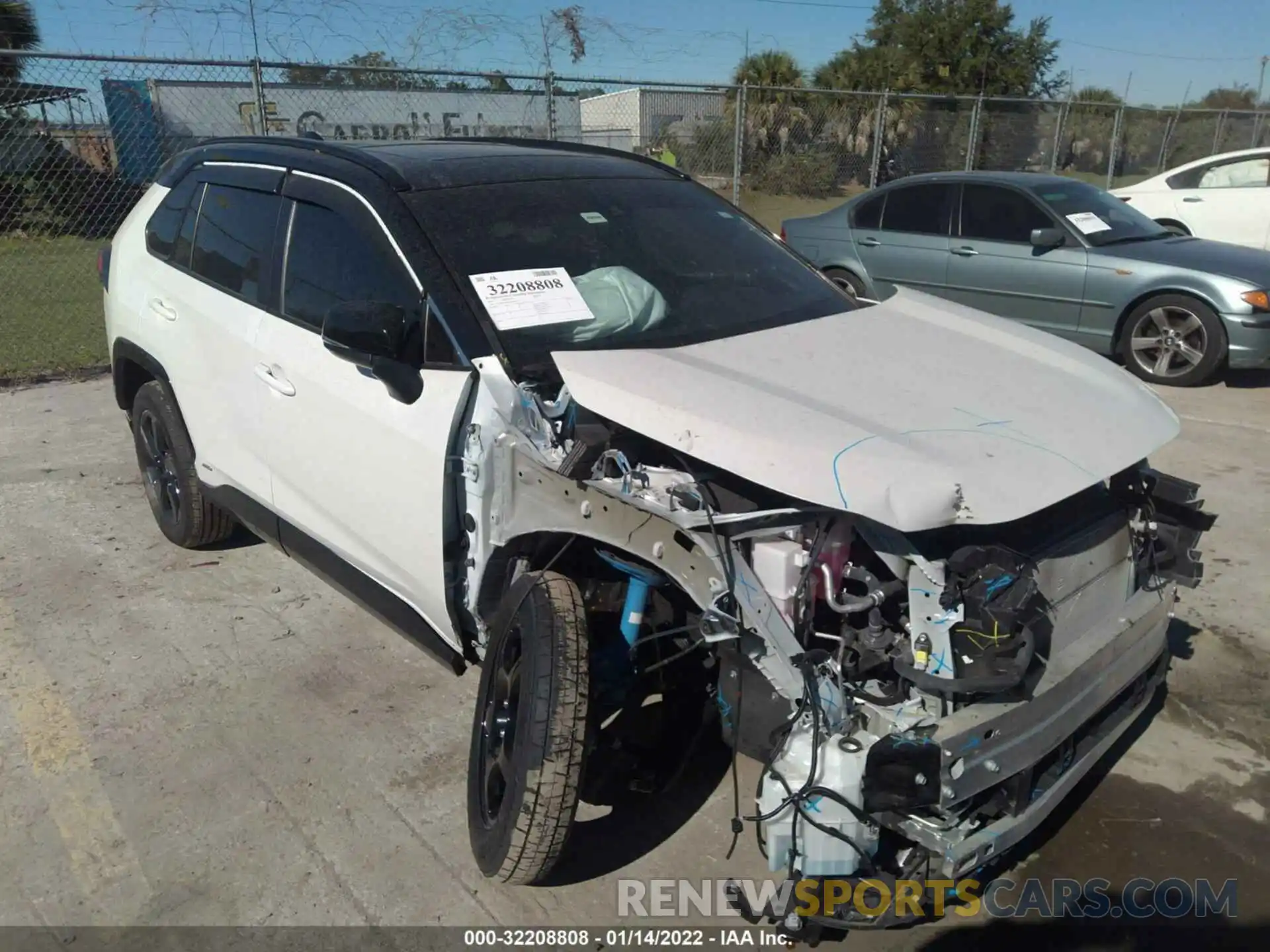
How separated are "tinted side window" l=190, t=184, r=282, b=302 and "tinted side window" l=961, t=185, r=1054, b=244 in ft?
21.1

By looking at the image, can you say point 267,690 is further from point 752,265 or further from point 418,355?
point 752,265

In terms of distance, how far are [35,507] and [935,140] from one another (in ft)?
50.5

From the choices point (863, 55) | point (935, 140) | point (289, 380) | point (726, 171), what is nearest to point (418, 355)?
point (289, 380)

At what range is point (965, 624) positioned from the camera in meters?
2.22

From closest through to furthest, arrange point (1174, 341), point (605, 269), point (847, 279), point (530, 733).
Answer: point (530, 733) → point (605, 269) → point (1174, 341) → point (847, 279)

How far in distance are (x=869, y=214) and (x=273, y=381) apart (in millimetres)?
7001

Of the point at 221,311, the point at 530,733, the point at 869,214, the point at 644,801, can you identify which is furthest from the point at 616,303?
the point at 869,214

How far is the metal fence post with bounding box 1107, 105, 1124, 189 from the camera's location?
16.9 meters

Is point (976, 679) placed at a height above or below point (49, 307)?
above

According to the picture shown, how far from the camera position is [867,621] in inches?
94.0

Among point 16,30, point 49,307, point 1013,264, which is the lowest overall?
point 49,307

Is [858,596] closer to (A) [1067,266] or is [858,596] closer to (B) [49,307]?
(A) [1067,266]

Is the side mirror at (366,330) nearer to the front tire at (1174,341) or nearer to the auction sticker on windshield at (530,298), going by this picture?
the auction sticker on windshield at (530,298)

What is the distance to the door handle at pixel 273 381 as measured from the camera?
11.4 ft
